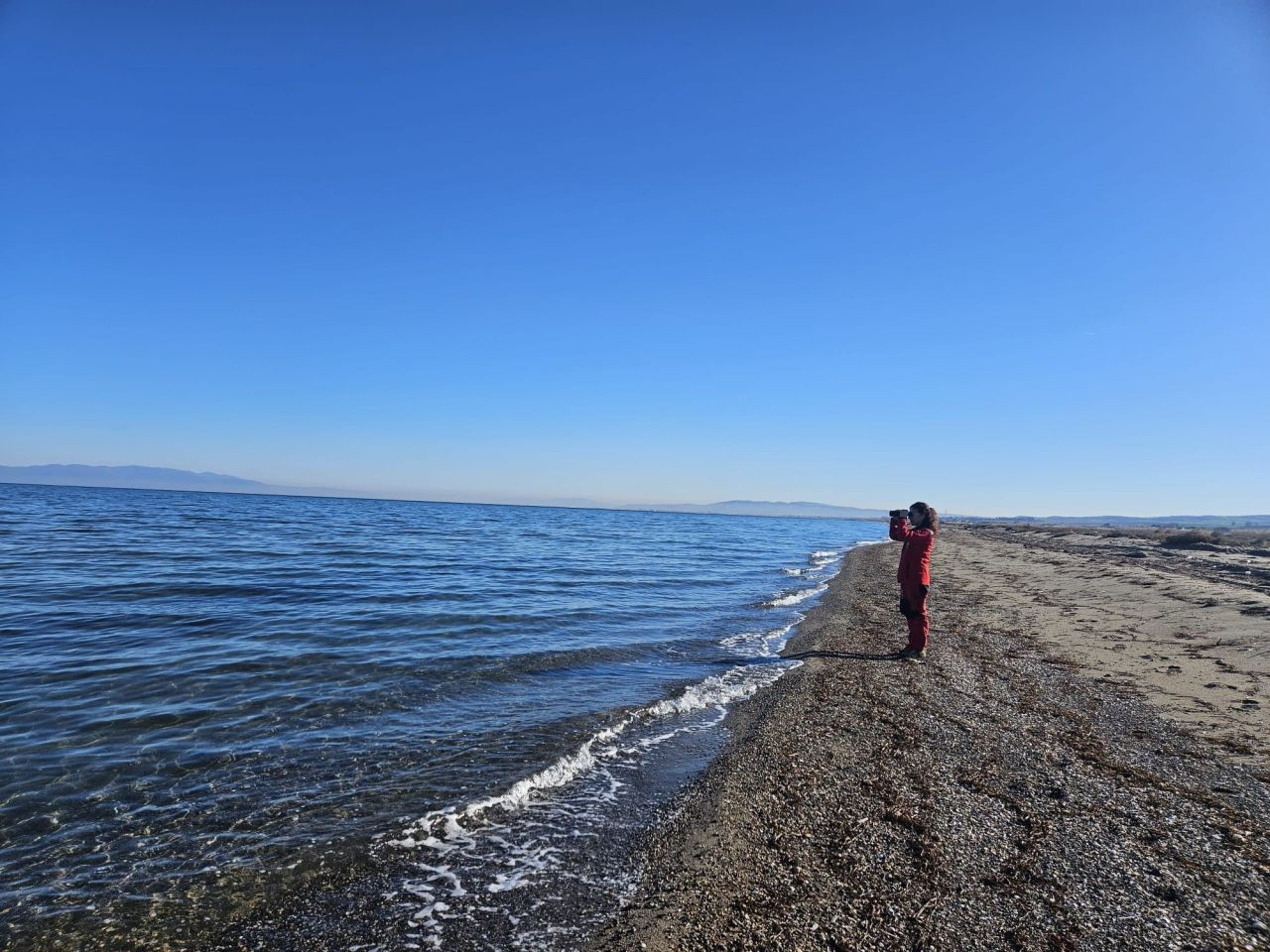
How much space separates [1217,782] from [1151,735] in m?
1.51

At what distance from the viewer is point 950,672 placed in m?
11.0

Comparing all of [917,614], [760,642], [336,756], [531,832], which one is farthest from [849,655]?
[336,756]

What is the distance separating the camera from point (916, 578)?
12.3 metres

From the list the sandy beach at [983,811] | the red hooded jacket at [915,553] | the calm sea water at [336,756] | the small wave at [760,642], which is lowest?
the small wave at [760,642]

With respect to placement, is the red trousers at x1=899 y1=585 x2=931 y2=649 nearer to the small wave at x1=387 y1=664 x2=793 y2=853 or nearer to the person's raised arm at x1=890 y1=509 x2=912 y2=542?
the person's raised arm at x1=890 y1=509 x2=912 y2=542

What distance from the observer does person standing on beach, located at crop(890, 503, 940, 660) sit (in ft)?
40.1

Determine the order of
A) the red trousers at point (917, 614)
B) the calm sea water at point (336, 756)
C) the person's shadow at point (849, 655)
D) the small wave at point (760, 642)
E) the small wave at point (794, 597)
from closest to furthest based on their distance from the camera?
1. the calm sea water at point (336, 756)
2. the red trousers at point (917, 614)
3. the person's shadow at point (849, 655)
4. the small wave at point (760, 642)
5. the small wave at point (794, 597)

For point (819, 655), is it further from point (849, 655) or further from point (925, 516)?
point (925, 516)

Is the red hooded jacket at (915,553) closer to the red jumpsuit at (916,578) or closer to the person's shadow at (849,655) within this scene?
the red jumpsuit at (916,578)

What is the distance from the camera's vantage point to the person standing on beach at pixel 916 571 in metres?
12.2

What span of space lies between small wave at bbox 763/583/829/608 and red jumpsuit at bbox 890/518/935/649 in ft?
27.2

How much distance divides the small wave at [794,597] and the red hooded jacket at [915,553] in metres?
8.50

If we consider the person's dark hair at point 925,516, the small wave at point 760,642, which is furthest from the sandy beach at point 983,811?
the person's dark hair at point 925,516

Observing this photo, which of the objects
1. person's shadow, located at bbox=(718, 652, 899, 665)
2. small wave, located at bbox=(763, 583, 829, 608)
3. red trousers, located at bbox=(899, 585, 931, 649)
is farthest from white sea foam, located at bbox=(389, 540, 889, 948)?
small wave, located at bbox=(763, 583, 829, 608)
